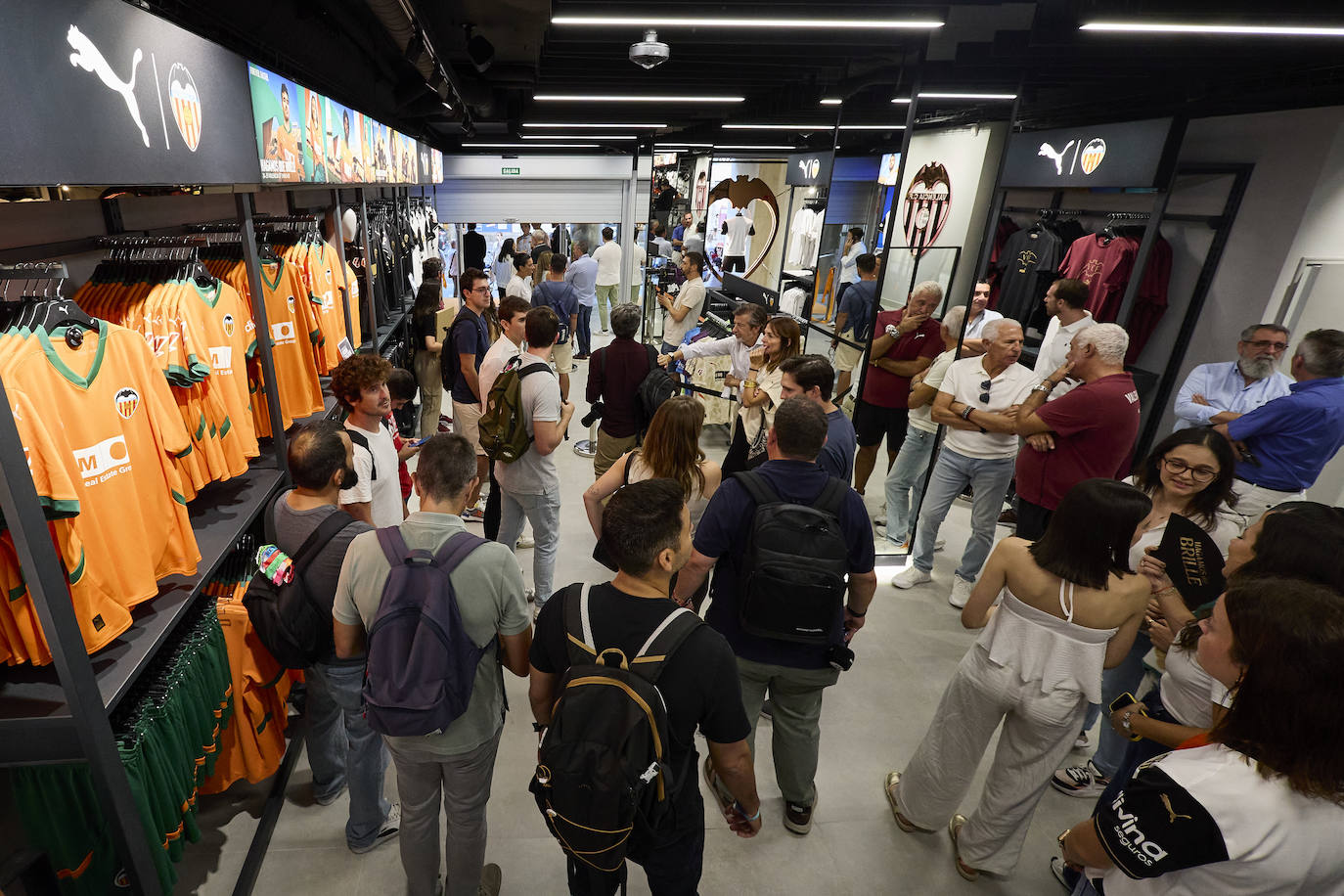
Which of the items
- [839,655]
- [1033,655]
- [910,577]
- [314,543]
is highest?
[314,543]

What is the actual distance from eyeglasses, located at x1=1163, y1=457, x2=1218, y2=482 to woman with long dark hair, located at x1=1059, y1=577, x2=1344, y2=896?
143 centimetres

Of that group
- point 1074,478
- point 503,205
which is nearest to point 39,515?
point 1074,478

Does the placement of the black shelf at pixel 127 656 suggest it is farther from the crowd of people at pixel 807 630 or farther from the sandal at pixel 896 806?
the sandal at pixel 896 806

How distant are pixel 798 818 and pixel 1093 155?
239 inches

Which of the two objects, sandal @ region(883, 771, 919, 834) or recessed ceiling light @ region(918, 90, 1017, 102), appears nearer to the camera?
sandal @ region(883, 771, 919, 834)

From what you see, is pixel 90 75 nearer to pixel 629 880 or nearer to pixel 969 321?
pixel 629 880

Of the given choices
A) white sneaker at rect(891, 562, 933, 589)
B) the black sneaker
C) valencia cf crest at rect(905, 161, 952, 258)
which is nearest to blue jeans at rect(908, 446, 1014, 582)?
white sneaker at rect(891, 562, 933, 589)

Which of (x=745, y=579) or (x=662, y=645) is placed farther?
(x=745, y=579)

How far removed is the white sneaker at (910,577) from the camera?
15.4ft

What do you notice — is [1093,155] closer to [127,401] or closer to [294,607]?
[294,607]

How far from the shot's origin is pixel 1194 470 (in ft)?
8.48

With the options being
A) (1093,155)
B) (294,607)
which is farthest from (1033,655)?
(1093,155)

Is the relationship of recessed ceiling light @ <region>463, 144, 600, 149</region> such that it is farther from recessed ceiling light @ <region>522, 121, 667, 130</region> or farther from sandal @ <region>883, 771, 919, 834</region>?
sandal @ <region>883, 771, 919, 834</region>

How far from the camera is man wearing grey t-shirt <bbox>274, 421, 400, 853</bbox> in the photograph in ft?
7.06
